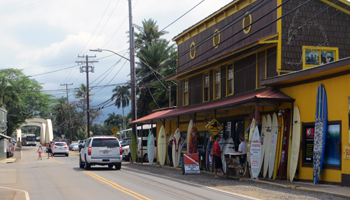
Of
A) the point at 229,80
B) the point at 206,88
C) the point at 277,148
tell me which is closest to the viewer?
the point at 277,148

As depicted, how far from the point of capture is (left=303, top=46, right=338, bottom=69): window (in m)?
20.1

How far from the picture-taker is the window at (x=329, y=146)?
15.4 meters

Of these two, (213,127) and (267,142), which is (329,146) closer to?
(267,142)

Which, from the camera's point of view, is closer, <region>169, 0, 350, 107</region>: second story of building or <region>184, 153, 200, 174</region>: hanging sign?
<region>169, 0, 350, 107</region>: second story of building

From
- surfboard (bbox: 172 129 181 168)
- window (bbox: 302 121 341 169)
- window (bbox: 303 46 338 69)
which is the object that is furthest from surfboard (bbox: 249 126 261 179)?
surfboard (bbox: 172 129 181 168)

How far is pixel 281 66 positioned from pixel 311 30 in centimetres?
249

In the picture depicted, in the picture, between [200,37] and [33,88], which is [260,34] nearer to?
[200,37]

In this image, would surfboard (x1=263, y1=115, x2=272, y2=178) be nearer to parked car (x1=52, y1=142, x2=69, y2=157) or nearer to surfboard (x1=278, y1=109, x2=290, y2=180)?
surfboard (x1=278, y1=109, x2=290, y2=180)

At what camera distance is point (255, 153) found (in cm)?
1780

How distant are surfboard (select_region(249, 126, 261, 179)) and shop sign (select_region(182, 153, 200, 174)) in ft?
14.6

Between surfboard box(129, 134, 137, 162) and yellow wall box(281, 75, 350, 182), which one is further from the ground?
yellow wall box(281, 75, 350, 182)

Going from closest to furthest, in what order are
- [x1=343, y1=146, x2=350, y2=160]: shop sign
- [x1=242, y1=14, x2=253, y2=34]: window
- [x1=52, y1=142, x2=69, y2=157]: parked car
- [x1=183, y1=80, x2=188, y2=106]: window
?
[x1=343, y1=146, x2=350, y2=160]: shop sign, [x1=242, y1=14, x2=253, y2=34]: window, [x1=183, y1=80, x2=188, y2=106]: window, [x1=52, y1=142, x2=69, y2=157]: parked car

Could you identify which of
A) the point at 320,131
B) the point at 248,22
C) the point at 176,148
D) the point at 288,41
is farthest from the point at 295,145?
the point at 176,148

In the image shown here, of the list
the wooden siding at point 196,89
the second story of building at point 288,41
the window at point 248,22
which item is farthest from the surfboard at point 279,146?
the wooden siding at point 196,89
